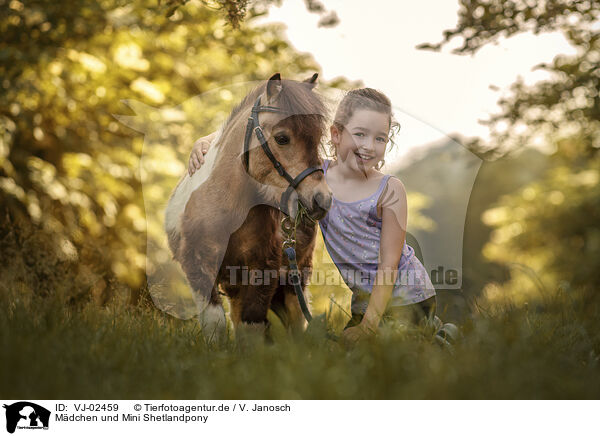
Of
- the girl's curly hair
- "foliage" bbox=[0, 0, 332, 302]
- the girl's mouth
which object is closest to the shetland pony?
the girl's curly hair

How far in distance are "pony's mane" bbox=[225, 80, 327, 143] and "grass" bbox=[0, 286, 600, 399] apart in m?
1.02

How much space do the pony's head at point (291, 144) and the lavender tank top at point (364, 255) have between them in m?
0.28

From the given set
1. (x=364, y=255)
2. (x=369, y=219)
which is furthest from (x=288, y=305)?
(x=369, y=219)

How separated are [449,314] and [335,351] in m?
1.50

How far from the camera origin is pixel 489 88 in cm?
377

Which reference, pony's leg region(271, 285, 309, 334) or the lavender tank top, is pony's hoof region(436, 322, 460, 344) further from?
pony's leg region(271, 285, 309, 334)

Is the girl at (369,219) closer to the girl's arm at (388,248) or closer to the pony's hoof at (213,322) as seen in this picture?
the girl's arm at (388,248)

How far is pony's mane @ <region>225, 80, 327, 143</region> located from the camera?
2668 millimetres

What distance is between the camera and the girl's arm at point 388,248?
2.58 m

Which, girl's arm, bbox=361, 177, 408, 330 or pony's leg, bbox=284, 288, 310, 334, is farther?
pony's leg, bbox=284, 288, 310, 334

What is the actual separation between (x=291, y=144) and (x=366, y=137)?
1.39ft

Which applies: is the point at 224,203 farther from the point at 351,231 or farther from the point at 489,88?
the point at 489,88

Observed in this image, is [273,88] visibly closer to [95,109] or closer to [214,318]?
[214,318]

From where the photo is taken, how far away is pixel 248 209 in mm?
2883
